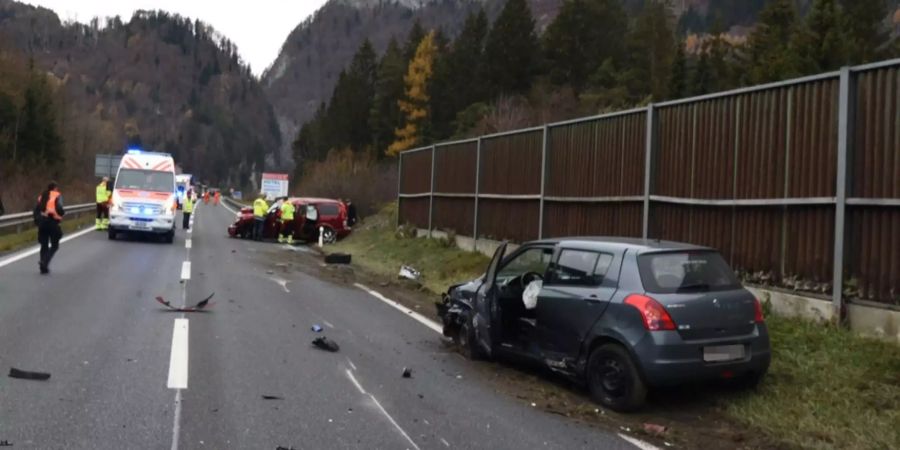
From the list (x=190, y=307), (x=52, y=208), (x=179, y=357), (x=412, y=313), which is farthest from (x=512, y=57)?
(x=179, y=357)

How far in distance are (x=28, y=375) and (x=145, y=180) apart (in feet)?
63.6

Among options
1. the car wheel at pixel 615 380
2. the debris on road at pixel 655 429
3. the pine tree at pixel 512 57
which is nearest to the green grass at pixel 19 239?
the car wheel at pixel 615 380

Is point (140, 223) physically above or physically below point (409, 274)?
above

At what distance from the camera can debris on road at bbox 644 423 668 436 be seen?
6773mm

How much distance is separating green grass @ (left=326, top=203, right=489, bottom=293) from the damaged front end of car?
600 centimetres

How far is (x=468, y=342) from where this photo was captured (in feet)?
31.6

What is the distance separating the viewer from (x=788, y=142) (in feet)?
33.3

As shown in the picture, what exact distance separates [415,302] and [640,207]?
13.9ft

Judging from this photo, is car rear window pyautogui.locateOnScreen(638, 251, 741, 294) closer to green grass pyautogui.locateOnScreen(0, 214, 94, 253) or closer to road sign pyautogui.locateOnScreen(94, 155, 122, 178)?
green grass pyautogui.locateOnScreen(0, 214, 94, 253)

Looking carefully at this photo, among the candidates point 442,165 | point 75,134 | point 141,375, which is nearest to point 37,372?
point 141,375

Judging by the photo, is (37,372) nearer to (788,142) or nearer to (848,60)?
(788,142)

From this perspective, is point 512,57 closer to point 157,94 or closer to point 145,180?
point 145,180

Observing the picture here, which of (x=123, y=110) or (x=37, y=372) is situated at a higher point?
(x=123, y=110)

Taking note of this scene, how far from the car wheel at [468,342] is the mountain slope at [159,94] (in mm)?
162294
